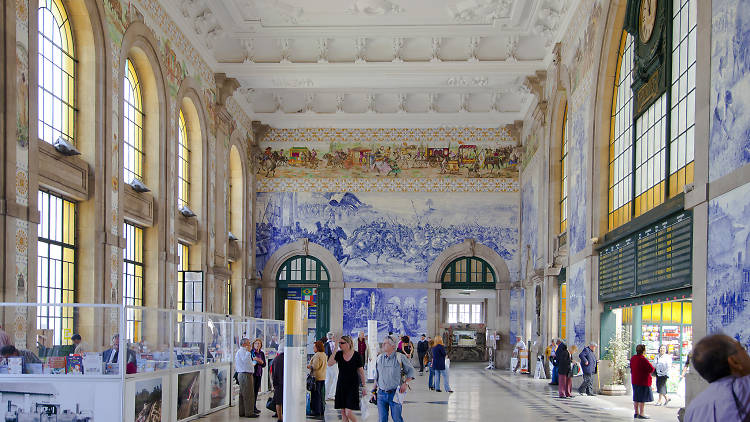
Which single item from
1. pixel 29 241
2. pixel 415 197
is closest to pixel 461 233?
pixel 415 197

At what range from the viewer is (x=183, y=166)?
80.9 ft

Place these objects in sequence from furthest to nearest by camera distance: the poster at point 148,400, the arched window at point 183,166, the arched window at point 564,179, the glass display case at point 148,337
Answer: the arched window at point 183,166 → the arched window at point 564,179 → the poster at point 148,400 → the glass display case at point 148,337

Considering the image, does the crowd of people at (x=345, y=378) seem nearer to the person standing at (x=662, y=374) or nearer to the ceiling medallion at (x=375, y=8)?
the person standing at (x=662, y=374)

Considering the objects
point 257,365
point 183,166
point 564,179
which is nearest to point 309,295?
point 183,166

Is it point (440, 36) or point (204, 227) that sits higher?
point (440, 36)

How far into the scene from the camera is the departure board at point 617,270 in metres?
16.0

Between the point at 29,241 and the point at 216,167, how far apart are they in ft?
45.4

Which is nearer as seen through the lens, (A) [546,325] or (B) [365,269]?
(A) [546,325]

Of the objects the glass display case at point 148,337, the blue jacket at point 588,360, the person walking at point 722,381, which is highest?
the person walking at point 722,381

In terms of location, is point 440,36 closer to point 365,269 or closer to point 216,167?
point 216,167

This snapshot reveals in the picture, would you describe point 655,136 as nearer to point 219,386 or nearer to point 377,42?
point 219,386

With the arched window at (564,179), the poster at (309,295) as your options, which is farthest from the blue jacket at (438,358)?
the poster at (309,295)

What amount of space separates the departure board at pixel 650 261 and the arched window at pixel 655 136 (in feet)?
1.91

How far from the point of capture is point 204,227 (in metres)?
25.2
